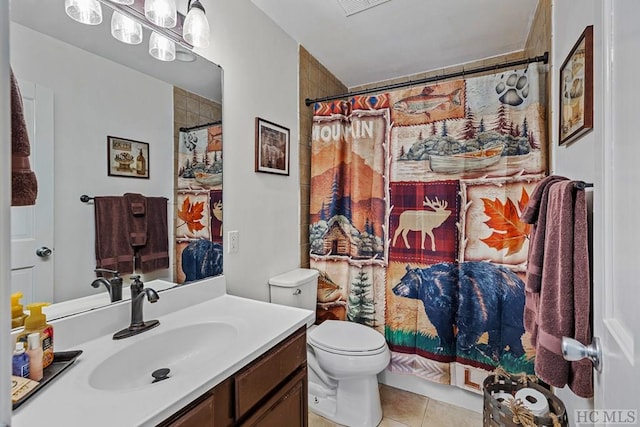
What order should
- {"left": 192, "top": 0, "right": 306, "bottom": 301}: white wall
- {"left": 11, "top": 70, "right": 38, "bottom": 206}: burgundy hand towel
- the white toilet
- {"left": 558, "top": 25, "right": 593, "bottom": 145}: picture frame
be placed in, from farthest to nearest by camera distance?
the white toilet
{"left": 192, "top": 0, "right": 306, "bottom": 301}: white wall
{"left": 558, "top": 25, "right": 593, "bottom": 145}: picture frame
{"left": 11, "top": 70, "right": 38, "bottom": 206}: burgundy hand towel

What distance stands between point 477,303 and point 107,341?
1805mm

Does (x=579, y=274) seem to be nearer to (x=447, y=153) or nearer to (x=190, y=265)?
(x=447, y=153)

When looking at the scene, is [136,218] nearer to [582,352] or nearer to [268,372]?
[268,372]

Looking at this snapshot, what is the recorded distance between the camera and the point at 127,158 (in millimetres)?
1168

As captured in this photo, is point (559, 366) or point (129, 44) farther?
point (129, 44)

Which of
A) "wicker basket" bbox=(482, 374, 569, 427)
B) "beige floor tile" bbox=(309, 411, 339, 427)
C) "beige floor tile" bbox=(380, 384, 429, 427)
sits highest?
"wicker basket" bbox=(482, 374, 569, 427)

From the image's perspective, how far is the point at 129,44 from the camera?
117cm

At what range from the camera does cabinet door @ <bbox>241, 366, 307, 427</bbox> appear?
3.31 feet

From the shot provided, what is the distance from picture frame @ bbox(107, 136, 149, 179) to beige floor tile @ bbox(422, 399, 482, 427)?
2020 mm

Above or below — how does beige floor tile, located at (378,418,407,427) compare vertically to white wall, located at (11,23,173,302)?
below

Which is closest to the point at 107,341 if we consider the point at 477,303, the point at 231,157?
the point at 231,157

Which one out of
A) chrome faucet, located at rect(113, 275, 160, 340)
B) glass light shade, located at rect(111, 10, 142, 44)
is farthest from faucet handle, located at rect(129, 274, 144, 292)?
glass light shade, located at rect(111, 10, 142, 44)

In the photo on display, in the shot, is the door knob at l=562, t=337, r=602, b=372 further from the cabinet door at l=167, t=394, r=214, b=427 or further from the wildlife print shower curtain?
the wildlife print shower curtain

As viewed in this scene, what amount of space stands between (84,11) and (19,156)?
0.71 meters
